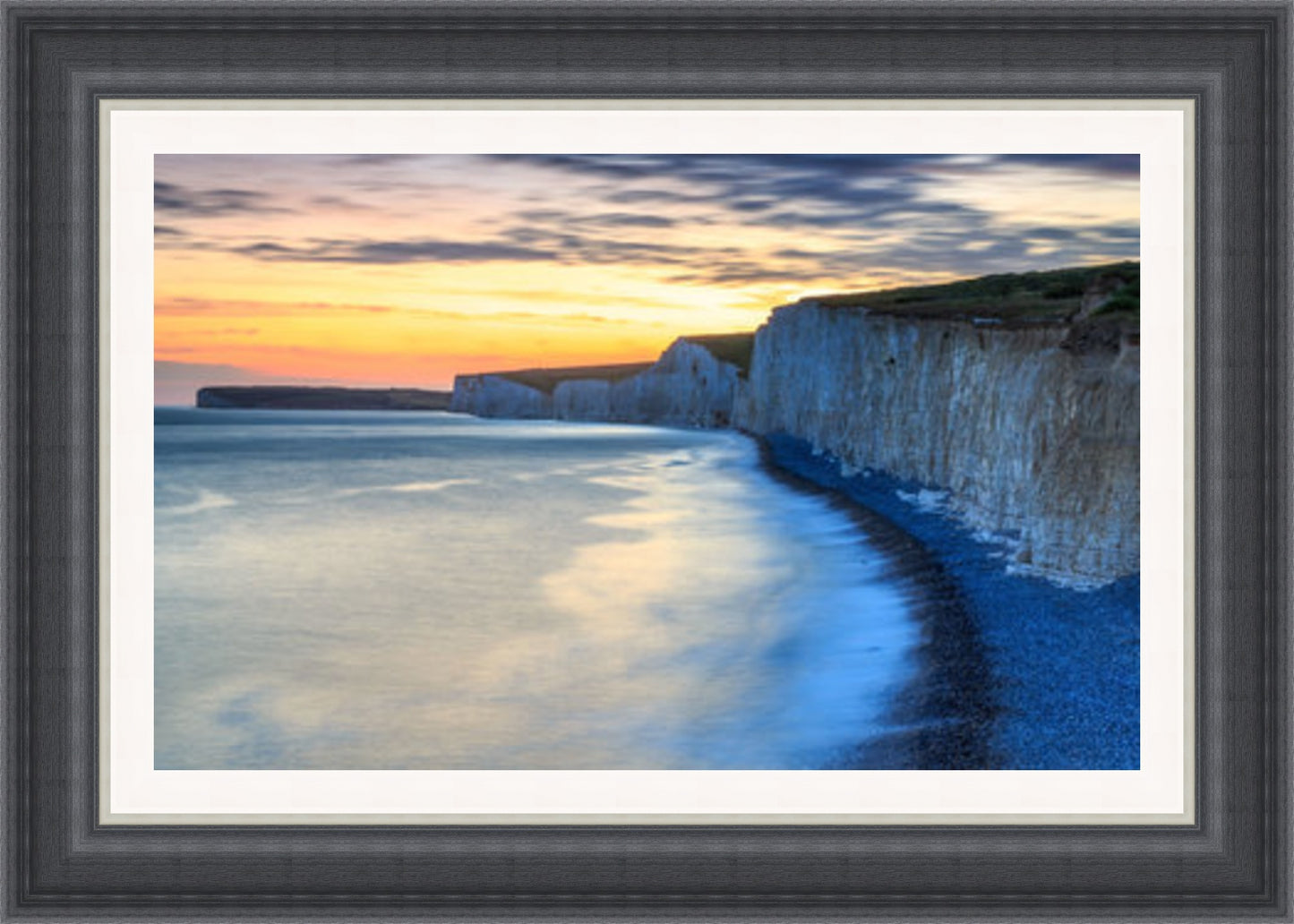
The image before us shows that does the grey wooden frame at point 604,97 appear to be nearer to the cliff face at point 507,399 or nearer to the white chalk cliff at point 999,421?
the white chalk cliff at point 999,421

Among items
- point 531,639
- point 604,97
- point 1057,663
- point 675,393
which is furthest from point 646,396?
point 604,97

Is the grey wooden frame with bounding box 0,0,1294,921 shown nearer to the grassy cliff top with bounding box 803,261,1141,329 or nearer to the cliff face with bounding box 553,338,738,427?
the grassy cliff top with bounding box 803,261,1141,329

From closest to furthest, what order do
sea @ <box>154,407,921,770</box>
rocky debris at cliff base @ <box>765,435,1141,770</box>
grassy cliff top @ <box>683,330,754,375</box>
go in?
1. rocky debris at cliff base @ <box>765,435,1141,770</box>
2. sea @ <box>154,407,921,770</box>
3. grassy cliff top @ <box>683,330,754,375</box>

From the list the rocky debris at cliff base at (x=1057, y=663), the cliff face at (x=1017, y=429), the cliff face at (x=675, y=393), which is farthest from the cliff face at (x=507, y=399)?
the rocky debris at cliff base at (x=1057, y=663)

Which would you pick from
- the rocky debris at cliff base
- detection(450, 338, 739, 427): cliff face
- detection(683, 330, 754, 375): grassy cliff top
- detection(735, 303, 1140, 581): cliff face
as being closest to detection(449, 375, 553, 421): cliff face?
detection(450, 338, 739, 427): cliff face

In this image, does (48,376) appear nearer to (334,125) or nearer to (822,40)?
(334,125)

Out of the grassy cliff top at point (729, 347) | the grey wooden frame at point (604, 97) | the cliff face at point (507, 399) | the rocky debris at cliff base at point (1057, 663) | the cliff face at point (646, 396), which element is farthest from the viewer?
the cliff face at point (507, 399)
